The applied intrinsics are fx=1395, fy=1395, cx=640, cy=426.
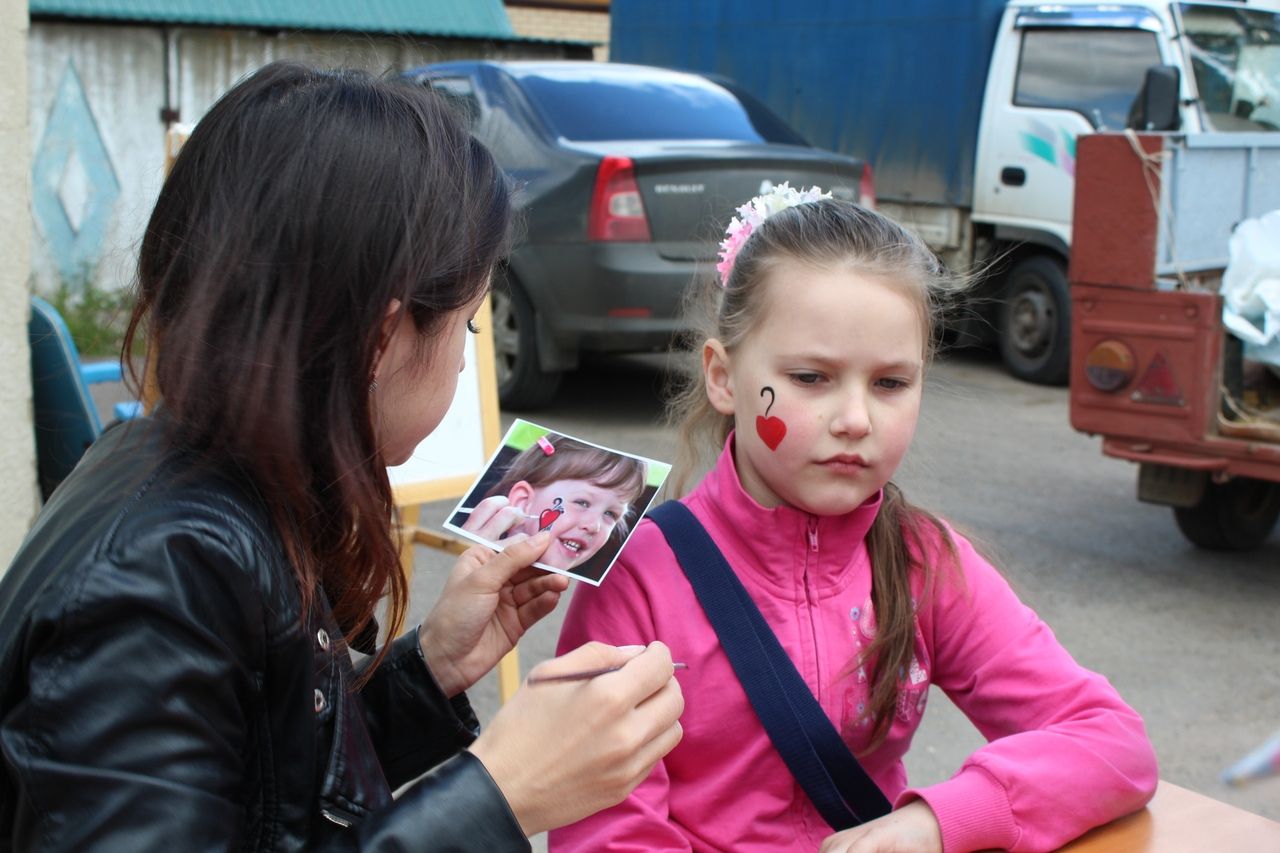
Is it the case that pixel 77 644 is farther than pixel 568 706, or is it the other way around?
pixel 568 706

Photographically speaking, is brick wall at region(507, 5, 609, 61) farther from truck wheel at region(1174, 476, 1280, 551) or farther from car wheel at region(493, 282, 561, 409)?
truck wheel at region(1174, 476, 1280, 551)

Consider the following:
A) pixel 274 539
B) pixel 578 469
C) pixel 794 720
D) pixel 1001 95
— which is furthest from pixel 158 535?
pixel 1001 95

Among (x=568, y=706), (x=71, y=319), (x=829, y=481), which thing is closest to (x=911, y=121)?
(x=71, y=319)

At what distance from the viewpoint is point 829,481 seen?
1.88m

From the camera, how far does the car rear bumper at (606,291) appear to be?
277 inches

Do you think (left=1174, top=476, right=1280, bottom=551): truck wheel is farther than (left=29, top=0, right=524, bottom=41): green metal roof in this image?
No

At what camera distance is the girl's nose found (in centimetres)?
184

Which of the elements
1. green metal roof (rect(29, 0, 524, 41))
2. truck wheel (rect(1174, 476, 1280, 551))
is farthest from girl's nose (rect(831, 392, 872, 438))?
green metal roof (rect(29, 0, 524, 41))

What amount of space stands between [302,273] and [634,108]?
647 cm

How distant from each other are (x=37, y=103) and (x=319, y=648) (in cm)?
1017

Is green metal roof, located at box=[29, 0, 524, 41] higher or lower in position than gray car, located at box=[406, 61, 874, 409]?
higher

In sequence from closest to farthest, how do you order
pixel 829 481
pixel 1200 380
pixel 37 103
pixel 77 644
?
pixel 77 644 < pixel 829 481 < pixel 1200 380 < pixel 37 103

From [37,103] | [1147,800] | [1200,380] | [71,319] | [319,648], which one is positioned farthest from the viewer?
[37,103]

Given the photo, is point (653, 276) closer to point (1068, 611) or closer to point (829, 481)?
point (1068, 611)
